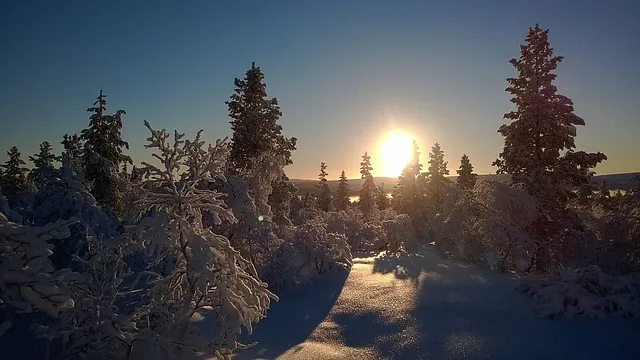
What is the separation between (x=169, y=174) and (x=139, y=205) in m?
0.72

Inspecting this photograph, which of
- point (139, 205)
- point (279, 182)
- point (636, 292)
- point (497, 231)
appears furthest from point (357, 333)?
point (279, 182)

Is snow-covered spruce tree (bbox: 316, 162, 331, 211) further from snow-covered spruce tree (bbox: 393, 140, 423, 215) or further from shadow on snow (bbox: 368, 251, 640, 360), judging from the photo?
shadow on snow (bbox: 368, 251, 640, 360)

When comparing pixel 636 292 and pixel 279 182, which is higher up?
pixel 279 182

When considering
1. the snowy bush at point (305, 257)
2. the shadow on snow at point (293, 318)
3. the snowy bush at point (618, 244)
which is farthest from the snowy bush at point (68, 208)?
the snowy bush at point (618, 244)

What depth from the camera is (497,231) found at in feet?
49.3

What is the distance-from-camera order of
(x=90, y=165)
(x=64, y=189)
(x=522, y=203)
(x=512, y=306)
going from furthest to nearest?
(x=90, y=165), (x=522, y=203), (x=64, y=189), (x=512, y=306)

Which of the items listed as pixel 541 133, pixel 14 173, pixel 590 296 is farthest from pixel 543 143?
pixel 14 173

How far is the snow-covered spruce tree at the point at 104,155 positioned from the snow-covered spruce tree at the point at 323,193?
111 feet

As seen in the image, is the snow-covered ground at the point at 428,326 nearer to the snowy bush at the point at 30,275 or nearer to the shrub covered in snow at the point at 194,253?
the shrub covered in snow at the point at 194,253

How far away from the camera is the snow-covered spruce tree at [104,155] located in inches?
902

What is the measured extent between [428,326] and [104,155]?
2260 cm

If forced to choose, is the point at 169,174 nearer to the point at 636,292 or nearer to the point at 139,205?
the point at 139,205

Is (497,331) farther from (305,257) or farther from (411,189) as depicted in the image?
(411,189)

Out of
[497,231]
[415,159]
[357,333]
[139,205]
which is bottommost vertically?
[357,333]
